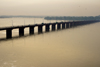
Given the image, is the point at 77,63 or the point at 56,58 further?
the point at 56,58

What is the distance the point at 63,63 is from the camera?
22.4 meters

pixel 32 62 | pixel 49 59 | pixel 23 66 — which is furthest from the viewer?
pixel 49 59

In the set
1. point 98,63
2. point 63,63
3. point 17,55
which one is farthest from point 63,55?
point 17,55

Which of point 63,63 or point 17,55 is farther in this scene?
point 17,55

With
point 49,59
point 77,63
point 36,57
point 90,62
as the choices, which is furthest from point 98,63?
point 36,57

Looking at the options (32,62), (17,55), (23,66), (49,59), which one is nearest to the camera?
(23,66)

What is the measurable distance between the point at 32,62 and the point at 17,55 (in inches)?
179

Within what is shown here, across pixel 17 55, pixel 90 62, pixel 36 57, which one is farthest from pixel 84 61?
pixel 17 55

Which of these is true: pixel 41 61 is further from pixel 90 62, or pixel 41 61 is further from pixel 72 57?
pixel 90 62

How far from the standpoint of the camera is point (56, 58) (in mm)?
24391

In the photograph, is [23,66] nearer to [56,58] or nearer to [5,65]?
[5,65]

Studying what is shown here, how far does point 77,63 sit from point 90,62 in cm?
212

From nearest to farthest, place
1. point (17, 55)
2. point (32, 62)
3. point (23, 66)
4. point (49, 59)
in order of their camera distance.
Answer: point (23, 66) → point (32, 62) → point (49, 59) → point (17, 55)

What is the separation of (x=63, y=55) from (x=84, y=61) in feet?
12.9
